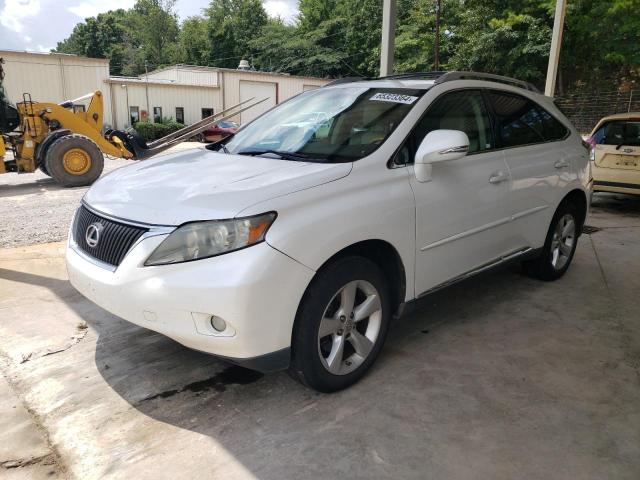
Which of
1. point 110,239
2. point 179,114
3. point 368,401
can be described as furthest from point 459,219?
point 179,114

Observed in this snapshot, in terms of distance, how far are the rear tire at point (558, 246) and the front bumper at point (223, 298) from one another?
115 inches

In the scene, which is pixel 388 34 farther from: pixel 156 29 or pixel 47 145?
pixel 156 29

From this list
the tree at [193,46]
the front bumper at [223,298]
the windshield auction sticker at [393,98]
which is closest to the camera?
the front bumper at [223,298]

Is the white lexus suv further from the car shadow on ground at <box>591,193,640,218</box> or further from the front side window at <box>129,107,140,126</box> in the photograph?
the front side window at <box>129,107,140,126</box>

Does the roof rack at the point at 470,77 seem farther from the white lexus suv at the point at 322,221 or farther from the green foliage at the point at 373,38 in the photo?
the green foliage at the point at 373,38

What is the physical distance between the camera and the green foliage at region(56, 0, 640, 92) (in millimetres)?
25500

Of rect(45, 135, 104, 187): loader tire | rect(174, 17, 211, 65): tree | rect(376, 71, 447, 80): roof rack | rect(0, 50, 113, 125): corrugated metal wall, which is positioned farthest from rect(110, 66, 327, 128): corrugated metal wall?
rect(376, 71, 447, 80): roof rack

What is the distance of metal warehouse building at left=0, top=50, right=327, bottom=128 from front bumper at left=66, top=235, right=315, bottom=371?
1004 inches

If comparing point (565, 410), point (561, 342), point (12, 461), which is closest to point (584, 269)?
point (561, 342)

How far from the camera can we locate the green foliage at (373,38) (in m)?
25.5

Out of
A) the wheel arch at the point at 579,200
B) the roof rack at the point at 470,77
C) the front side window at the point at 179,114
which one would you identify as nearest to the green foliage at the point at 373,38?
the front side window at the point at 179,114

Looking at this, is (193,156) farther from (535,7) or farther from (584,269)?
(535,7)

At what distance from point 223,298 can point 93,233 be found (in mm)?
962

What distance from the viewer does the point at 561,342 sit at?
11.9 ft
